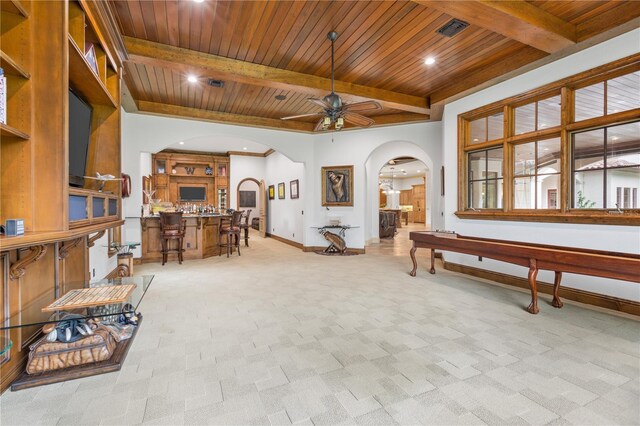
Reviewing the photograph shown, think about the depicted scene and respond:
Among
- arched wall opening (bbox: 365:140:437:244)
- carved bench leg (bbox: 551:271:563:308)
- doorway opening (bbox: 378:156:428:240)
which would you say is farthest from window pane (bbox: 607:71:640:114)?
doorway opening (bbox: 378:156:428:240)

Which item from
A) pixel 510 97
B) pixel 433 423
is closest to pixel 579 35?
pixel 510 97

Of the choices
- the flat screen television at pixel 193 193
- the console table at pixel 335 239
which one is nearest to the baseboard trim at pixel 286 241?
the console table at pixel 335 239

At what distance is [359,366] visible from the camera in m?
2.09

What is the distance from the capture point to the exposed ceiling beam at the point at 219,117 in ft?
19.0

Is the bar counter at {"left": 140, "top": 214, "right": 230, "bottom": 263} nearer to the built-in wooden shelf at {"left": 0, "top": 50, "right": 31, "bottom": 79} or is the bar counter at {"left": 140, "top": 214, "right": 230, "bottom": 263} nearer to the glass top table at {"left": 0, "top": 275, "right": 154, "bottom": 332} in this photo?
the glass top table at {"left": 0, "top": 275, "right": 154, "bottom": 332}

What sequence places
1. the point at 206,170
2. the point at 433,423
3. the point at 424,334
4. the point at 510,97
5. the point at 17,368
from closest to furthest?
the point at 433,423 < the point at 17,368 < the point at 424,334 < the point at 510,97 < the point at 206,170

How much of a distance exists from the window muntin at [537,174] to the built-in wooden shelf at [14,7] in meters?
5.32

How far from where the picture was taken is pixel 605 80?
3.36 meters

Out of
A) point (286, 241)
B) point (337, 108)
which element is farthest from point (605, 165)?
point (286, 241)

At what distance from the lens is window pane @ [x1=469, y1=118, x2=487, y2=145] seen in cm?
486

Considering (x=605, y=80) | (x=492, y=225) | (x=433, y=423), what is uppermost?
(x=605, y=80)

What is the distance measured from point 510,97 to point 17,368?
6.00 meters

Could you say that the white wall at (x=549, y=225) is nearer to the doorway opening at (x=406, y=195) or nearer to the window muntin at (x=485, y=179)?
the window muntin at (x=485, y=179)

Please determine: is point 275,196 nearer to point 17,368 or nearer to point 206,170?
point 206,170
